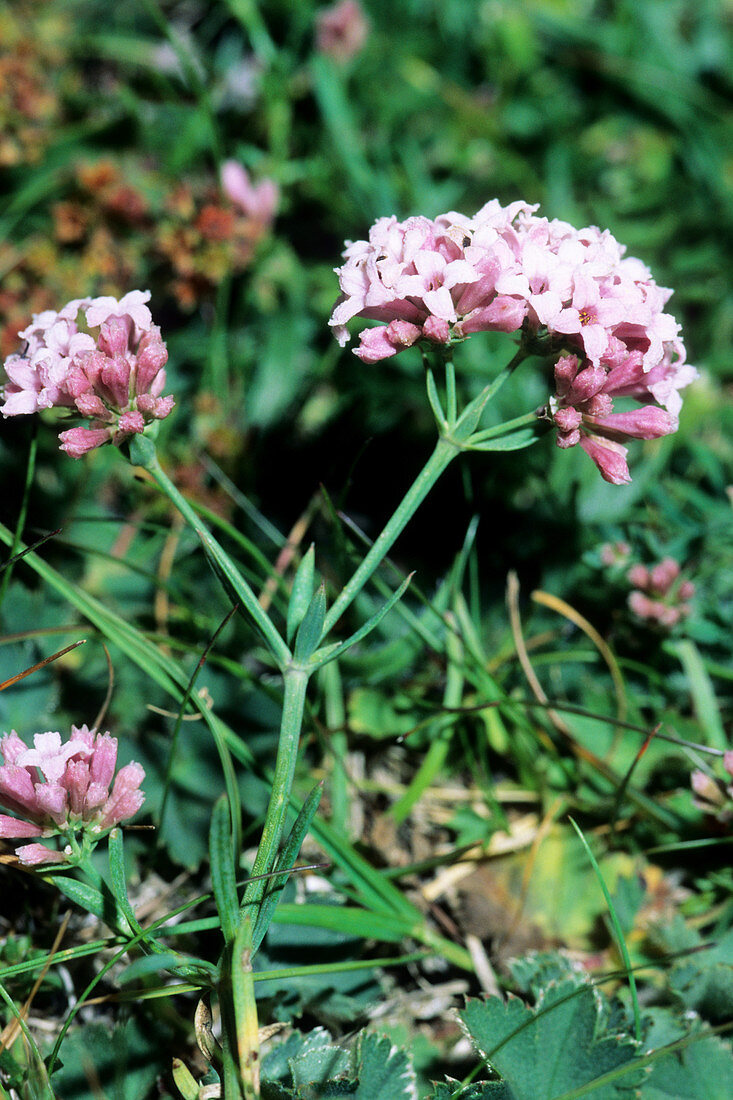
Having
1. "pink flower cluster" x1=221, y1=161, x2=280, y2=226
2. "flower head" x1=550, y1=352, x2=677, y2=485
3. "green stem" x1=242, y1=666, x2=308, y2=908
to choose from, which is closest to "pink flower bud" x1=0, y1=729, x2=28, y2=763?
"green stem" x1=242, y1=666, x2=308, y2=908

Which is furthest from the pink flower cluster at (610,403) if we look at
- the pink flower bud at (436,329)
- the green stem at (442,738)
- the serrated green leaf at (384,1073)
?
the serrated green leaf at (384,1073)

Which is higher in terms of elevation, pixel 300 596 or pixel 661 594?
pixel 300 596

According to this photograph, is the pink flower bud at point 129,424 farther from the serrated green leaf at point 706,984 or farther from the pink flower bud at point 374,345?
the serrated green leaf at point 706,984

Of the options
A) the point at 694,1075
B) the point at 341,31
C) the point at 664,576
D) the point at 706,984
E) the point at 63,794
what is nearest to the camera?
the point at 63,794

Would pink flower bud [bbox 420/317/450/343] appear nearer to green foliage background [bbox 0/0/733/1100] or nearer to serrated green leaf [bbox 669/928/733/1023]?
green foliage background [bbox 0/0/733/1100]

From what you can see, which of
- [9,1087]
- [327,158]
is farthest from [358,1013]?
[327,158]

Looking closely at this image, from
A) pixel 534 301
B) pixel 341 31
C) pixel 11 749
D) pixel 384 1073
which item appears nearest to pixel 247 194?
pixel 341 31

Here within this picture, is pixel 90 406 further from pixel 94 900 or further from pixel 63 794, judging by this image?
pixel 94 900
